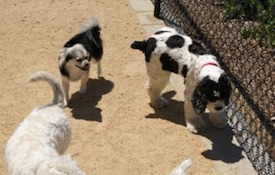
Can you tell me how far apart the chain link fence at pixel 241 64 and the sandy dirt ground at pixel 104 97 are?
566 millimetres

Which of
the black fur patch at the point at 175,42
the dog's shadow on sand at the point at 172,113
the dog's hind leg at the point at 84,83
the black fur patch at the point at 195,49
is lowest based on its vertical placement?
the dog's shadow on sand at the point at 172,113

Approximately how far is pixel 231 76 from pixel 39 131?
292 cm

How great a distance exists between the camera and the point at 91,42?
19.6ft

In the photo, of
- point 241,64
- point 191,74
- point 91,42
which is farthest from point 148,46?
point 241,64

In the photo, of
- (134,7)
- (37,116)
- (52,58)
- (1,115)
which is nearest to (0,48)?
(52,58)

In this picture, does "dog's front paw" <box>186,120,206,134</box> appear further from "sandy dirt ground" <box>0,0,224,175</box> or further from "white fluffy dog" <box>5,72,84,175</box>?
"white fluffy dog" <box>5,72,84,175</box>

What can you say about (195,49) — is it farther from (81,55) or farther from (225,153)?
(81,55)

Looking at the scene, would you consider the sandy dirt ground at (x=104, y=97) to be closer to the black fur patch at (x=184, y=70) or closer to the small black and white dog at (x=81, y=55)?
the small black and white dog at (x=81, y=55)

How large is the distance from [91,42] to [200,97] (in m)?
1.83

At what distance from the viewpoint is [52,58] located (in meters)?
6.76

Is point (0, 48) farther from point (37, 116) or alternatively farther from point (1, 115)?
point (37, 116)

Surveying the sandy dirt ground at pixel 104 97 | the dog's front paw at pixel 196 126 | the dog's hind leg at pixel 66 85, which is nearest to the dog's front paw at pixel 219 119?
the dog's front paw at pixel 196 126

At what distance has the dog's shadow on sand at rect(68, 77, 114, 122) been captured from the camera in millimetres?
5707

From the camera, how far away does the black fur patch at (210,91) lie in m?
4.75
